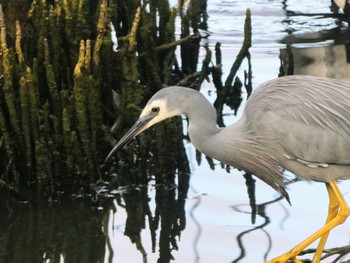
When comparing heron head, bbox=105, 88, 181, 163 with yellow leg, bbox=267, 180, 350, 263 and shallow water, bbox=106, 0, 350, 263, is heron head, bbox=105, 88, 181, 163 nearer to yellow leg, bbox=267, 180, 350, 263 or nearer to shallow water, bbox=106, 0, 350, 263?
shallow water, bbox=106, 0, 350, 263

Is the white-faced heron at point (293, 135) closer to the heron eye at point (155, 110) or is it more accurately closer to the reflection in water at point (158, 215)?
the heron eye at point (155, 110)

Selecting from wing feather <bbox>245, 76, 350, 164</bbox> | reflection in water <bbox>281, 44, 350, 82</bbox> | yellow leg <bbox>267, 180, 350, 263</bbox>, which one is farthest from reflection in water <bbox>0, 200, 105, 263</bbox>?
reflection in water <bbox>281, 44, 350, 82</bbox>

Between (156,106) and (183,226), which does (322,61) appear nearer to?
(183,226)

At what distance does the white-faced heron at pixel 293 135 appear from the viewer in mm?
5859

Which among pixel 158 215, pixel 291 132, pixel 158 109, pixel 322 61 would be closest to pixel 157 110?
pixel 158 109

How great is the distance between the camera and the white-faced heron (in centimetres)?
586

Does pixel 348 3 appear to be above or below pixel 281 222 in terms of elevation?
above

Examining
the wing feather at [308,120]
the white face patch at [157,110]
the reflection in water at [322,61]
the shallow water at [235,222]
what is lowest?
the shallow water at [235,222]

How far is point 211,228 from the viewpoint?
252 inches

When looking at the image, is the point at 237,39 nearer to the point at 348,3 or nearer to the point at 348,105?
the point at 348,3

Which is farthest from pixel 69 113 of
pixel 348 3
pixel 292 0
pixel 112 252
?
pixel 292 0

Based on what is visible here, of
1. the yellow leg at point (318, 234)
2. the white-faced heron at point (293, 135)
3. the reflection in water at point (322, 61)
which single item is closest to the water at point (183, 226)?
the yellow leg at point (318, 234)

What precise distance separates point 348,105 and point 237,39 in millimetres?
4788

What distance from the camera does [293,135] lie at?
5.91 meters
